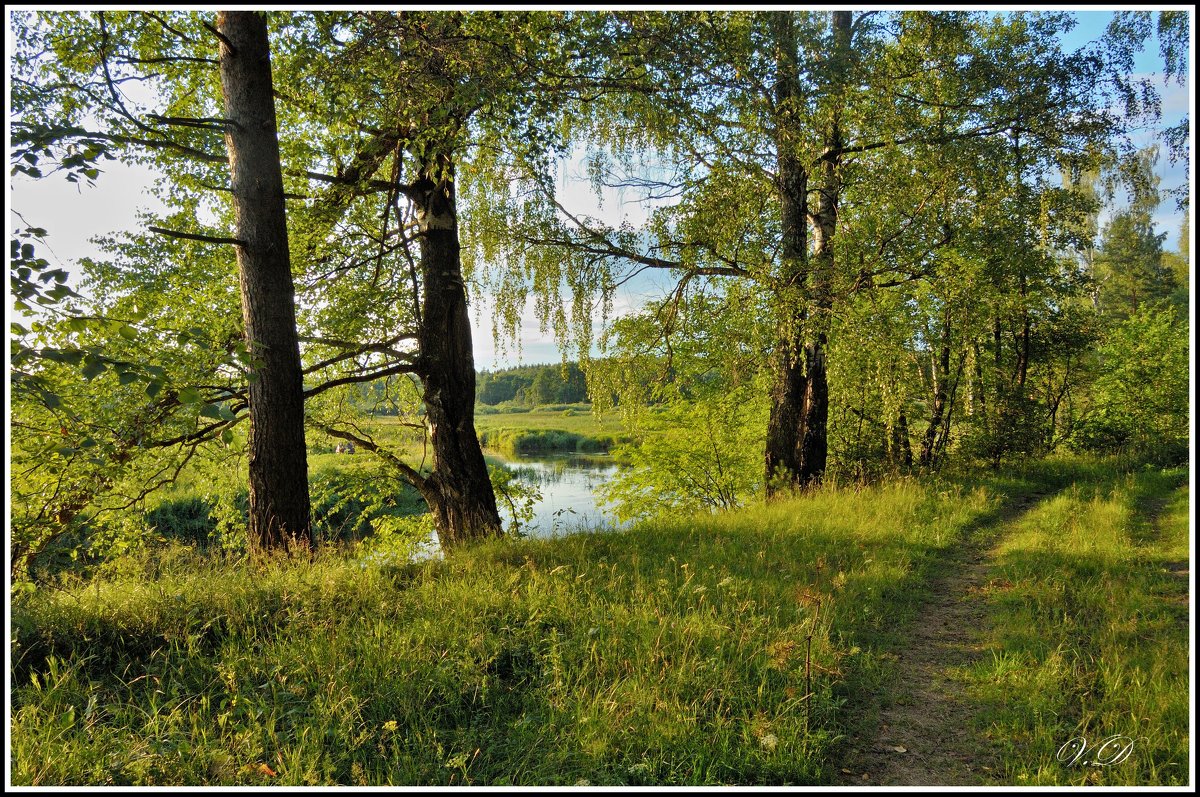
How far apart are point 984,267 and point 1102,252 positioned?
5973 mm

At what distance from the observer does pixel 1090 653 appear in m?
4.38

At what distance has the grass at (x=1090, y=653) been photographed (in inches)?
129

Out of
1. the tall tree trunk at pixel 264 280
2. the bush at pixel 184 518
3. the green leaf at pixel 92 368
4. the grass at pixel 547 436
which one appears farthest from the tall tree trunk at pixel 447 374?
the grass at pixel 547 436

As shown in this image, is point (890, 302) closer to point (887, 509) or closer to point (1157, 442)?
point (887, 509)

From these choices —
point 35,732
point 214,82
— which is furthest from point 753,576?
point 214,82

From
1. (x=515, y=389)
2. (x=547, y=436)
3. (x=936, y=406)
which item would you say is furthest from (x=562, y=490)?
(x=515, y=389)

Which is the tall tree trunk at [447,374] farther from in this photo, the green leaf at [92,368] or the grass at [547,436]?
the grass at [547,436]

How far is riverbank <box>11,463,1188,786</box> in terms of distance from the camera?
308 cm

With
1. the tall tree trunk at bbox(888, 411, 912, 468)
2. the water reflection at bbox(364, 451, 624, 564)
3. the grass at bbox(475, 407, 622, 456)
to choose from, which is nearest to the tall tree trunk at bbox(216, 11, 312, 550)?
the water reflection at bbox(364, 451, 624, 564)

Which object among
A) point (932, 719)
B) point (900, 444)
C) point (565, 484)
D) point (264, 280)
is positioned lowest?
point (565, 484)

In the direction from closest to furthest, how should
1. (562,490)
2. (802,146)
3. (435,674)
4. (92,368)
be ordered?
(92,368), (435,674), (802,146), (562,490)

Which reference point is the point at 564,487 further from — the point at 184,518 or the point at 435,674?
the point at 435,674

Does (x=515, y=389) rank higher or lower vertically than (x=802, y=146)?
lower

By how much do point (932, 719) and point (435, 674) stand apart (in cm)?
307
